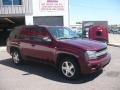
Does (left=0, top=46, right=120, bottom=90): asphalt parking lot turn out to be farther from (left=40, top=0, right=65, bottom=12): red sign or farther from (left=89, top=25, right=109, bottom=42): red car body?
(left=40, top=0, right=65, bottom=12): red sign

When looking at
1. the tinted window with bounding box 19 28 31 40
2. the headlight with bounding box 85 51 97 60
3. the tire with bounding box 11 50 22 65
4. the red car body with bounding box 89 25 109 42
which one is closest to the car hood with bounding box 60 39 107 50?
the headlight with bounding box 85 51 97 60

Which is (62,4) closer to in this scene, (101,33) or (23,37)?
(101,33)

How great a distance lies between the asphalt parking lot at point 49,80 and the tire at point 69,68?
171mm

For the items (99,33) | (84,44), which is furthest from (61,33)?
(99,33)

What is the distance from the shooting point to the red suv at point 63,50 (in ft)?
24.2

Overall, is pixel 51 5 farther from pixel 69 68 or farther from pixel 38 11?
pixel 69 68

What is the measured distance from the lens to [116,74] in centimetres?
835

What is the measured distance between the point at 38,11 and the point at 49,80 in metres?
14.3

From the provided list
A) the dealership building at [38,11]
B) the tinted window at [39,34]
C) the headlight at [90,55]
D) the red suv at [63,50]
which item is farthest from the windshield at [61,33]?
the dealership building at [38,11]

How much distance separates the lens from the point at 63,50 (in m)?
7.82

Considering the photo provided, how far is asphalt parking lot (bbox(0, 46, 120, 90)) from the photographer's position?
708cm

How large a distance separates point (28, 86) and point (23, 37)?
10.6ft

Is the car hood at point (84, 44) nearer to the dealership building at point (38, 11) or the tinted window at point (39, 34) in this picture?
the tinted window at point (39, 34)

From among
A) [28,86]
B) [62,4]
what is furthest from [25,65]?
[62,4]
